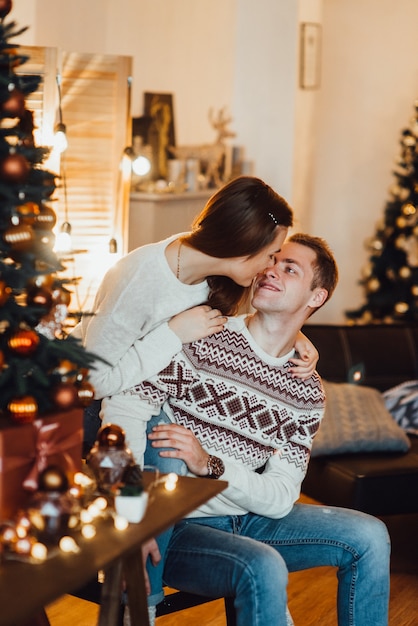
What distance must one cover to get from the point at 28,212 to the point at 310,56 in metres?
4.92

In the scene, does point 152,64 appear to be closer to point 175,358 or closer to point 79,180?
point 79,180

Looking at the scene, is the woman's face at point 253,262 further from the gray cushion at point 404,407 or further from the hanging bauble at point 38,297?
the gray cushion at point 404,407

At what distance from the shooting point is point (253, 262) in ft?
7.15

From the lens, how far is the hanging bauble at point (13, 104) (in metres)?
1.54

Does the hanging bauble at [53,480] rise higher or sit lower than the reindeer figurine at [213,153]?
lower

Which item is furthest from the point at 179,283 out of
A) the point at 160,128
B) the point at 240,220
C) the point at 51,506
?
the point at 160,128

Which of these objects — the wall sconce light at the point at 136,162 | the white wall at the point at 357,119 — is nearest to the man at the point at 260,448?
the wall sconce light at the point at 136,162

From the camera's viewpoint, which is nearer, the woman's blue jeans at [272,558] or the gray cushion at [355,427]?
the woman's blue jeans at [272,558]

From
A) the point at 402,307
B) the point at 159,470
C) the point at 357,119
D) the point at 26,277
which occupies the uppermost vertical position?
the point at 357,119

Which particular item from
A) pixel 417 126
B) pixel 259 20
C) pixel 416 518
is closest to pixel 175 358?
pixel 416 518

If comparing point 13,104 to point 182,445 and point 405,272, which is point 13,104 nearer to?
point 182,445

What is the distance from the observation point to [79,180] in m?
4.19

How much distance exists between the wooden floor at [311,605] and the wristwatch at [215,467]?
977mm

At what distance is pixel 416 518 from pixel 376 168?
11.2 feet
